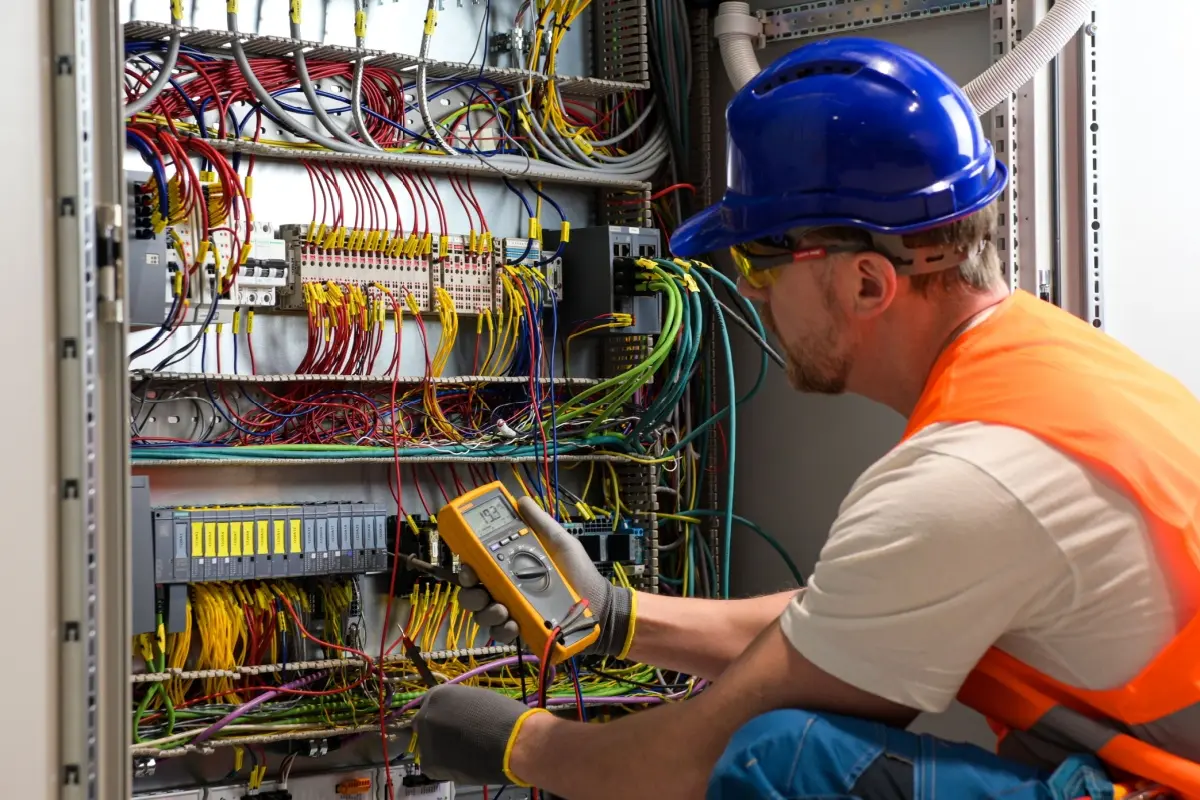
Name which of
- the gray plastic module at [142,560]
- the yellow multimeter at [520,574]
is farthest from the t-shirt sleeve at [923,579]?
the gray plastic module at [142,560]

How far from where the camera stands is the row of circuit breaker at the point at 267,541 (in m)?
2.60

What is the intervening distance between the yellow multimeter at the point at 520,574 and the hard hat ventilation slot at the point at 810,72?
84cm

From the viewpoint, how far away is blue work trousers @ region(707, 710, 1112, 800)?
4.68 ft

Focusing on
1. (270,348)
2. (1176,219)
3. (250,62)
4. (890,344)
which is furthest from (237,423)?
(1176,219)

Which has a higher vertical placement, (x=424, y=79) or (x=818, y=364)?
(x=424, y=79)

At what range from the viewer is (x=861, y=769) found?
56.8 inches

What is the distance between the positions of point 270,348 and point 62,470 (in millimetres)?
1444

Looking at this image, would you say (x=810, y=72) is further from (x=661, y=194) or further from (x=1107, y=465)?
(x=661, y=194)

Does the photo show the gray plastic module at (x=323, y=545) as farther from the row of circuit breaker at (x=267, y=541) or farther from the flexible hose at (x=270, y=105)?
the flexible hose at (x=270, y=105)

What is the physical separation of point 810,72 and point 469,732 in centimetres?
99

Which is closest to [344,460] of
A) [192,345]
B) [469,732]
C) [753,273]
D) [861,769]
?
[192,345]

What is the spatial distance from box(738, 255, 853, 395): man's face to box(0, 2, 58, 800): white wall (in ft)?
2.89

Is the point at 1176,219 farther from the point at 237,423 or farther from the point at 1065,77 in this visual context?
the point at 237,423

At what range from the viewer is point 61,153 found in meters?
1.44
